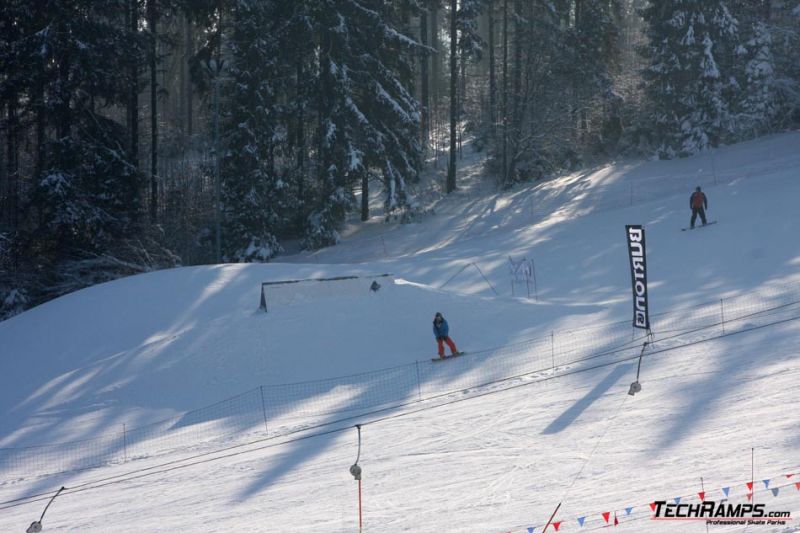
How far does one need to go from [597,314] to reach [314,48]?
21.7m

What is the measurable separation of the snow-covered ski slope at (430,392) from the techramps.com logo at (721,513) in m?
0.18

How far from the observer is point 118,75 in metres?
30.7

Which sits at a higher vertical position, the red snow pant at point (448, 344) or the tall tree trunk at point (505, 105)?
the tall tree trunk at point (505, 105)

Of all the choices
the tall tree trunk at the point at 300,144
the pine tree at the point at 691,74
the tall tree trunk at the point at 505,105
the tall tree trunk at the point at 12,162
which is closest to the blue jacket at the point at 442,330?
the tall tree trunk at the point at 12,162

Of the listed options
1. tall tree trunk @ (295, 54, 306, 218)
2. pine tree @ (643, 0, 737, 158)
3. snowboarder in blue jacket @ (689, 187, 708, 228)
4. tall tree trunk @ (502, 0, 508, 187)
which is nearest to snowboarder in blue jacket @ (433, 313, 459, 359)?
snowboarder in blue jacket @ (689, 187, 708, 228)

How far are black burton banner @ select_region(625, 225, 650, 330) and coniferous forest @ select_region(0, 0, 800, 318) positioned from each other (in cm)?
1870

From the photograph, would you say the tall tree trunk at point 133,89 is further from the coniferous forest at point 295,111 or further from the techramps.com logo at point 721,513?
the techramps.com logo at point 721,513

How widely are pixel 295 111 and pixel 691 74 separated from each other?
18.2m

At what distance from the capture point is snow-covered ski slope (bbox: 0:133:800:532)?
10562 millimetres

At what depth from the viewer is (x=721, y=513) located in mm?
8672

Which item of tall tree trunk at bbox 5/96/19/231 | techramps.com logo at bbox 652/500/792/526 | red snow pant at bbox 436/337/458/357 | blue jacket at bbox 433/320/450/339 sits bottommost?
techramps.com logo at bbox 652/500/792/526

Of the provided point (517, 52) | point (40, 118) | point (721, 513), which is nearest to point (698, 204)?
point (721, 513)

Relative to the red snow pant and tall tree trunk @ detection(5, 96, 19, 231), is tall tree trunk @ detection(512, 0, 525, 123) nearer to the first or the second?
tall tree trunk @ detection(5, 96, 19, 231)

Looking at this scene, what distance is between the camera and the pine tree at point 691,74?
3675cm
